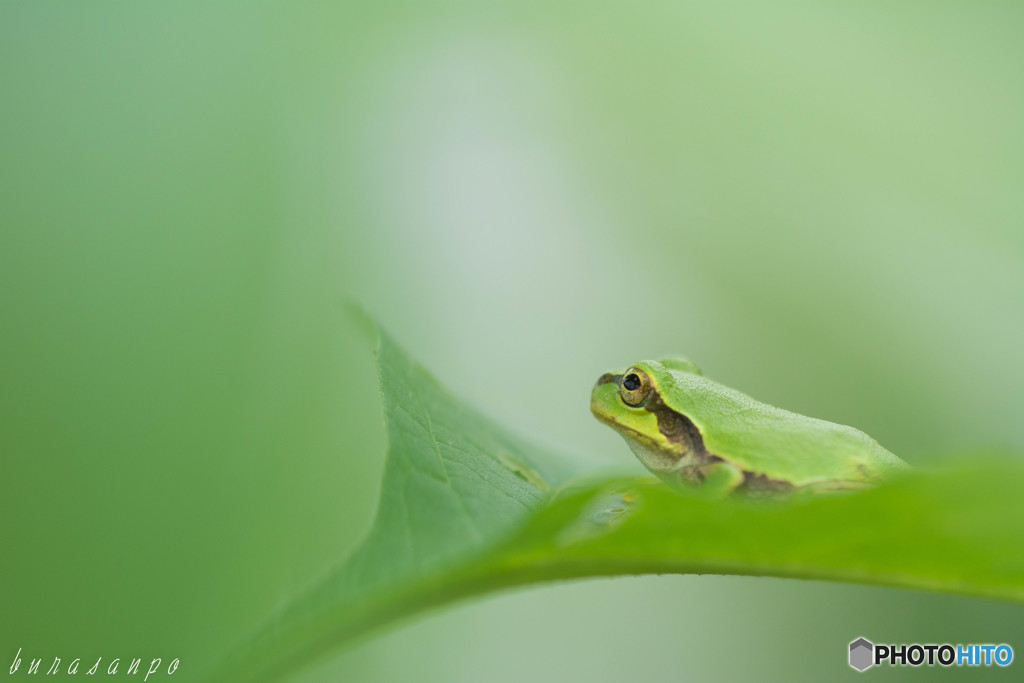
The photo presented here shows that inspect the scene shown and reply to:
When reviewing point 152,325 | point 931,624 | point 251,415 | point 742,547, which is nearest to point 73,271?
point 152,325

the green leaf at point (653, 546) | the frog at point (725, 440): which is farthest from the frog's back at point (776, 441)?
the green leaf at point (653, 546)

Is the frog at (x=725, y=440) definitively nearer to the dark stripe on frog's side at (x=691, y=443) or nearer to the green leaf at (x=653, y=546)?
the dark stripe on frog's side at (x=691, y=443)

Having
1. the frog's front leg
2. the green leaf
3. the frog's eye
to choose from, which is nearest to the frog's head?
the frog's eye

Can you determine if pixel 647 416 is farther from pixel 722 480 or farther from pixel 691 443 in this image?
pixel 722 480

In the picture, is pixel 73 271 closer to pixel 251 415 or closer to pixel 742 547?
pixel 251 415

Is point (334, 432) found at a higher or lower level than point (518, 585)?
higher

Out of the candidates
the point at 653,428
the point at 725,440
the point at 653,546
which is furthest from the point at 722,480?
the point at 653,546

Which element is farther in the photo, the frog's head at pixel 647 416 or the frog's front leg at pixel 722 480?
the frog's head at pixel 647 416

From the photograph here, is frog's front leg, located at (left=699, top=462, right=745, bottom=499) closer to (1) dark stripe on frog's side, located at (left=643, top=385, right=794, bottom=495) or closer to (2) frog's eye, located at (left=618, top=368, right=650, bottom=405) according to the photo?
(1) dark stripe on frog's side, located at (left=643, top=385, right=794, bottom=495)
